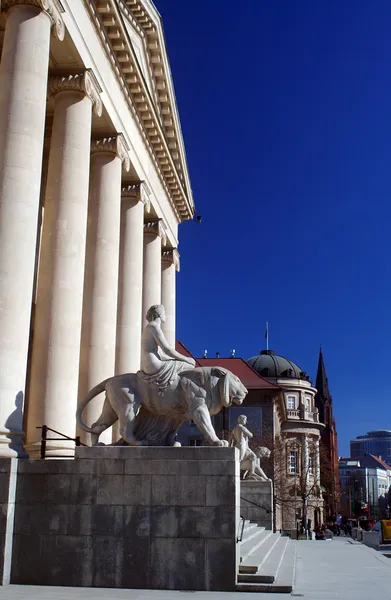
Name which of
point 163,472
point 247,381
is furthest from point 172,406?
point 247,381

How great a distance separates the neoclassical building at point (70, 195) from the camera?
53.9ft

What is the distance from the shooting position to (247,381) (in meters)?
81.9

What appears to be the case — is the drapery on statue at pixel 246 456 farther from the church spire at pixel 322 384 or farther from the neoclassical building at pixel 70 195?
the church spire at pixel 322 384

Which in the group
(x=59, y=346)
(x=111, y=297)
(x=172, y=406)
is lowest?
(x=172, y=406)

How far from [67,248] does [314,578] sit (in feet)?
35.7

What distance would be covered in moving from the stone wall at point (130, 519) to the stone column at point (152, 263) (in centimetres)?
2032

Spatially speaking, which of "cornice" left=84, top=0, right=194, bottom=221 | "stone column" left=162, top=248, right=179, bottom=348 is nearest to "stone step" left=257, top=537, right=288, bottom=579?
"cornice" left=84, top=0, right=194, bottom=221

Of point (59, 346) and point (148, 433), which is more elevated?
point (59, 346)

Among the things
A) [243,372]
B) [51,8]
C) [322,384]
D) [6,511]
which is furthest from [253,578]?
[322,384]

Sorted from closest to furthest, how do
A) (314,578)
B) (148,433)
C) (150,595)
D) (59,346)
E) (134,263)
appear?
1. (150,595)
2. (148,433)
3. (314,578)
4. (59,346)
5. (134,263)

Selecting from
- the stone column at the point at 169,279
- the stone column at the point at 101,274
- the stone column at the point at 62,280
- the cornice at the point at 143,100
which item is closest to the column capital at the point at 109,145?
the stone column at the point at 101,274

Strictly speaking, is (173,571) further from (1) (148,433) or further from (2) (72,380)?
(2) (72,380)

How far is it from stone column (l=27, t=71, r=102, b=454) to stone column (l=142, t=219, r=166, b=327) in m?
13.3

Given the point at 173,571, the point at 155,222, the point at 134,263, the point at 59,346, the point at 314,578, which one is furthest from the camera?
the point at 155,222
